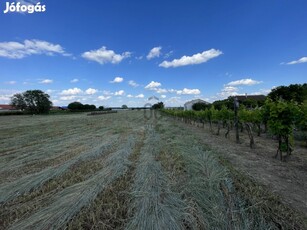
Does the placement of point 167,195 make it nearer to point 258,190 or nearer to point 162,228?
point 162,228

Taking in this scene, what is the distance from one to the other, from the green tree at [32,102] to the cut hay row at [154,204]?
69.6 meters

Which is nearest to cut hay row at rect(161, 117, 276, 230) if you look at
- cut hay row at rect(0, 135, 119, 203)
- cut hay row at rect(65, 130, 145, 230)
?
cut hay row at rect(65, 130, 145, 230)

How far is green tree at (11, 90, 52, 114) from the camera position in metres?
61.8

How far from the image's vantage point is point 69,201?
3.23 meters

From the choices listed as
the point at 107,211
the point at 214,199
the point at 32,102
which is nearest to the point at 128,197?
the point at 107,211

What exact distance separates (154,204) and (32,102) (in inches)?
2877

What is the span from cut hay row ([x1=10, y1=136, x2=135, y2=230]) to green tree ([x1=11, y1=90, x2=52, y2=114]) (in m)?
68.7

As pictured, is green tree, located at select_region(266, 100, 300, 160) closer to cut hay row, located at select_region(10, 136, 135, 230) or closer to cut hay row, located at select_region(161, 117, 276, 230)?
cut hay row, located at select_region(161, 117, 276, 230)

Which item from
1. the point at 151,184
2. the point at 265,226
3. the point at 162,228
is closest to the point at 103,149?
the point at 151,184

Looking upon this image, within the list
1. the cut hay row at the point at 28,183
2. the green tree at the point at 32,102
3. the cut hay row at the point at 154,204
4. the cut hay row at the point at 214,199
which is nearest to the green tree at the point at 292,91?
the cut hay row at the point at 214,199

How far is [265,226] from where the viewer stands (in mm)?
2555

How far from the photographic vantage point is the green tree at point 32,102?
61781 mm

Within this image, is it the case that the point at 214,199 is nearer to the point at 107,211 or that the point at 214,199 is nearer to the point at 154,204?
the point at 154,204

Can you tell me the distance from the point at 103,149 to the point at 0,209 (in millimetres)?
4258
